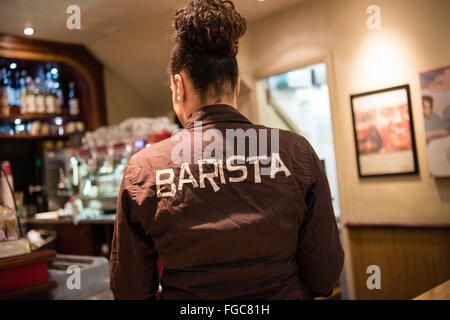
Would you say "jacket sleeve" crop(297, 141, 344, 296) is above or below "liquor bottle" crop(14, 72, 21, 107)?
below

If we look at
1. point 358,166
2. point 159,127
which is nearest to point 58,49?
point 159,127

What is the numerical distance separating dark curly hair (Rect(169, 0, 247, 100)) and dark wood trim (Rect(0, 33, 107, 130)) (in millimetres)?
4154

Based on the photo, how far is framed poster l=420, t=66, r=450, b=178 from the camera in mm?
2840

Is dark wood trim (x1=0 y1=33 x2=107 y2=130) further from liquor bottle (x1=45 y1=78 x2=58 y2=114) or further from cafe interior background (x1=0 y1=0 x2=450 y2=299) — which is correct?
liquor bottle (x1=45 y1=78 x2=58 y2=114)

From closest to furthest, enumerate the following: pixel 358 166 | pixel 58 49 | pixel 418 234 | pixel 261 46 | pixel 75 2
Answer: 1. pixel 418 234
2. pixel 358 166
3. pixel 75 2
4. pixel 261 46
5. pixel 58 49

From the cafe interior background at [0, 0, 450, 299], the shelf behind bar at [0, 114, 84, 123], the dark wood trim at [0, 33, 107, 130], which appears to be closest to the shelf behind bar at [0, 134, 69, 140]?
the cafe interior background at [0, 0, 450, 299]

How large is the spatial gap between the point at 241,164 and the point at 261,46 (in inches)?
136

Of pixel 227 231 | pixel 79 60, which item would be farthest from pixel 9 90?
pixel 227 231

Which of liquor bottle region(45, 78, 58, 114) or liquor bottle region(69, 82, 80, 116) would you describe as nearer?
liquor bottle region(45, 78, 58, 114)

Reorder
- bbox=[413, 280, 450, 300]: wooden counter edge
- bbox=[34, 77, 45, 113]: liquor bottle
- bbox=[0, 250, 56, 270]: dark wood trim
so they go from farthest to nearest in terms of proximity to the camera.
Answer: bbox=[34, 77, 45, 113]: liquor bottle < bbox=[0, 250, 56, 270]: dark wood trim < bbox=[413, 280, 450, 300]: wooden counter edge

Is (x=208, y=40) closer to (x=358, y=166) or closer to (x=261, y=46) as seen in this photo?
(x=358, y=166)

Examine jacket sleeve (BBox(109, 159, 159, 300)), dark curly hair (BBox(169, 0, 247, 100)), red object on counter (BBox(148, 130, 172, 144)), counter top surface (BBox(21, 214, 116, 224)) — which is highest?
red object on counter (BBox(148, 130, 172, 144))

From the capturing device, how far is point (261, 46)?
13.6 feet

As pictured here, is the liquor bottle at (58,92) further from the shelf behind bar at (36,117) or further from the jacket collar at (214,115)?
the jacket collar at (214,115)
